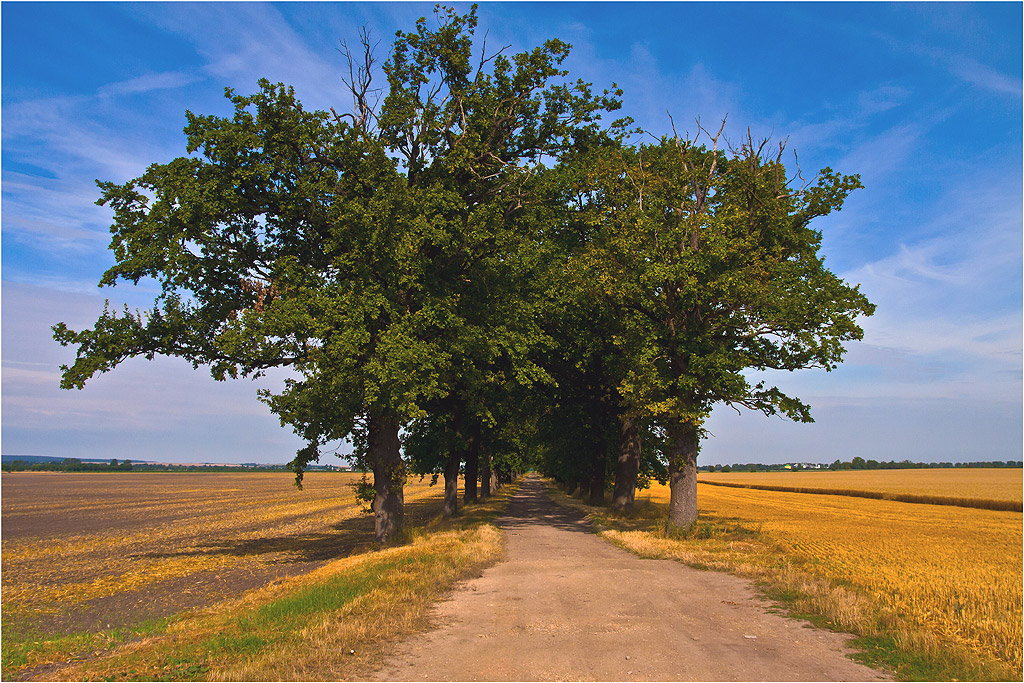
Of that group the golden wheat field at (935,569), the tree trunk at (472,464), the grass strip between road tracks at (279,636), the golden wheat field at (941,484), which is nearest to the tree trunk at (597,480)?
the tree trunk at (472,464)

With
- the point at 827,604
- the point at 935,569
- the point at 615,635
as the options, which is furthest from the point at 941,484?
the point at 615,635

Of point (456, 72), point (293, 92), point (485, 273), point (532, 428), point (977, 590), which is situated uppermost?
point (456, 72)

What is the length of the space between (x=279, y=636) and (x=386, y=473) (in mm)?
12901

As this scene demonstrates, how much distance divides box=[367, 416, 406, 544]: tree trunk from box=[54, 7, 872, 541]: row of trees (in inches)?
2.9

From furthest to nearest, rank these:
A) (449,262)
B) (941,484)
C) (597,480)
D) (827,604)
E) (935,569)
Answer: (941,484), (597,480), (449,262), (935,569), (827,604)

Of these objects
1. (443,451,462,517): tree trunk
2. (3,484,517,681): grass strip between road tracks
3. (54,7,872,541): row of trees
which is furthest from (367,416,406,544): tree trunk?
(443,451,462,517): tree trunk

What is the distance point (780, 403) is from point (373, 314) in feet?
46.3

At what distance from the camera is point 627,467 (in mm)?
31281

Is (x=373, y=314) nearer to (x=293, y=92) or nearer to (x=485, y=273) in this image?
(x=485, y=273)

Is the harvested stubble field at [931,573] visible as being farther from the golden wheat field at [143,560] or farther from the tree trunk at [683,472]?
the golden wheat field at [143,560]

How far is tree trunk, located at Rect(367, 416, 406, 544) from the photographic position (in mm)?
21859

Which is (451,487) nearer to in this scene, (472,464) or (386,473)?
(472,464)

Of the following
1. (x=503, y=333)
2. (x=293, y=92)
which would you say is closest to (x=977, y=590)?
(x=503, y=333)

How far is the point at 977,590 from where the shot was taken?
38.4 ft
